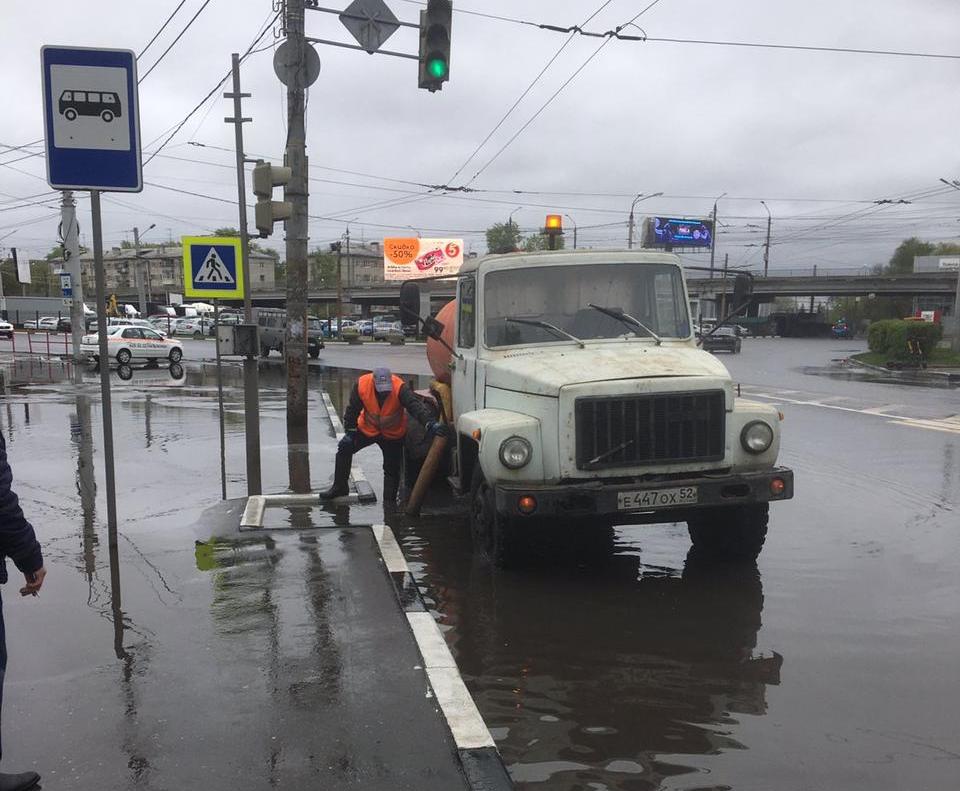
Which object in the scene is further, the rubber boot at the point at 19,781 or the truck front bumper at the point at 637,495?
the truck front bumper at the point at 637,495

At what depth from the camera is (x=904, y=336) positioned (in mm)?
31156

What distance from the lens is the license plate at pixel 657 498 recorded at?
17.7 ft

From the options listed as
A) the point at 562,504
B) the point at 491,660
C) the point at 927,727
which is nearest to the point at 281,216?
the point at 562,504

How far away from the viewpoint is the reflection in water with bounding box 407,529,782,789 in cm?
371

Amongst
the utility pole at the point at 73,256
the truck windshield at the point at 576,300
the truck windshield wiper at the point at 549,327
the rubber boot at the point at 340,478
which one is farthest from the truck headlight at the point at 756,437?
the utility pole at the point at 73,256

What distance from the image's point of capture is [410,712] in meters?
3.92

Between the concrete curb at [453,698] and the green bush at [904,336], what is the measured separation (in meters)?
29.7

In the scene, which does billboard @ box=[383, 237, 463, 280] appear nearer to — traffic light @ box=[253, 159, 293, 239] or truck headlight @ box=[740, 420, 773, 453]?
traffic light @ box=[253, 159, 293, 239]

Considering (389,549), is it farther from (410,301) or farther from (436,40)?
(436,40)

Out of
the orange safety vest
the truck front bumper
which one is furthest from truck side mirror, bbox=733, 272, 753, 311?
the orange safety vest

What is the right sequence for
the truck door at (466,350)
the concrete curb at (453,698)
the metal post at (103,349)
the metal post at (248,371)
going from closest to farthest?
the concrete curb at (453,698)
the metal post at (103,349)
the truck door at (466,350)
the metal post at (248,371)

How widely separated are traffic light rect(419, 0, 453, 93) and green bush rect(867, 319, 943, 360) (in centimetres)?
2626

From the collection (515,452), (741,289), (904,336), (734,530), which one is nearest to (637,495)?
(515,452)

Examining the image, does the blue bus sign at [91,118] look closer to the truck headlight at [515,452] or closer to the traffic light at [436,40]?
the truck headlight at [515,452]
